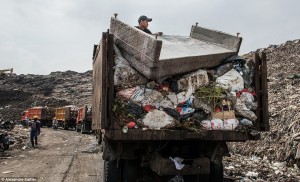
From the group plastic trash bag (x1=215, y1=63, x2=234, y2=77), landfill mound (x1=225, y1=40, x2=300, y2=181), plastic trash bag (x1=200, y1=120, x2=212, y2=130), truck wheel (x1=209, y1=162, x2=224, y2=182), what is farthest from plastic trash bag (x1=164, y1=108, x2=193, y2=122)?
landfill mound (x1=225, y1=40, x2=300, y2=181)

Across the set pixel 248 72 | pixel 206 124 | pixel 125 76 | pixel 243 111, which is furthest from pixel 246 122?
pixel 125 76

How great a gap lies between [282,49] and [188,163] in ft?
74.2

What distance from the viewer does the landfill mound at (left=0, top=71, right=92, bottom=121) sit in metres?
48.7

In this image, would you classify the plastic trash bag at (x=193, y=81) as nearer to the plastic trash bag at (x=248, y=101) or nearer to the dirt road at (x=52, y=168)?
the plastic trash bag at (x=248, y=101)

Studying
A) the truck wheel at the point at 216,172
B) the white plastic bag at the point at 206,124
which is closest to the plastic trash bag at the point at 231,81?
the white plastic bag at the point at 206,124

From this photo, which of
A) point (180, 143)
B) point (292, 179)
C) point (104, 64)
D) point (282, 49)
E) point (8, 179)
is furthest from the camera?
point (282, 49)

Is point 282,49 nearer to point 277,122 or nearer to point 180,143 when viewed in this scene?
point 277,122

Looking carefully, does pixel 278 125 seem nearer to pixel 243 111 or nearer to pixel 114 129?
pixel 243 111

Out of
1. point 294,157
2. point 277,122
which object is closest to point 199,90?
point 294,157

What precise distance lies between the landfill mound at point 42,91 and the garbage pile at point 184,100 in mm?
38561

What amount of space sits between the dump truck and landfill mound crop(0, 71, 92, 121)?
38.1 m

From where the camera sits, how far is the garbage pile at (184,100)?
4.84m

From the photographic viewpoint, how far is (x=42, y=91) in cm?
5919

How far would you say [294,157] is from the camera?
27.8 ft
